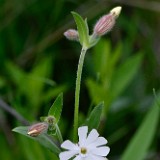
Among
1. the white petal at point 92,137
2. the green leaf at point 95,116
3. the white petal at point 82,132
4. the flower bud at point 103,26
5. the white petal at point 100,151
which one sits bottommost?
the white petal at point 100,151

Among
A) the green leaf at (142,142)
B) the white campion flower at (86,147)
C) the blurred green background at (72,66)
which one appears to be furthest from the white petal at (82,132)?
the blurred green background at (72,66)

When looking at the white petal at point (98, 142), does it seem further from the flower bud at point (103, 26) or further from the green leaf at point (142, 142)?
the green leaf at point (142, 142)

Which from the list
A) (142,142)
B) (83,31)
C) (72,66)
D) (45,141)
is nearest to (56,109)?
(45,141)

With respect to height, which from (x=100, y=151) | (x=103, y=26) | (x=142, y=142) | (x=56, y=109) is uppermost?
(x=103, y=26)

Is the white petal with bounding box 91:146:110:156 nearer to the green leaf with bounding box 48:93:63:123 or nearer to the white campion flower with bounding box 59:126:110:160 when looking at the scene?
the white campion flower with bounding box 59:126:110:160

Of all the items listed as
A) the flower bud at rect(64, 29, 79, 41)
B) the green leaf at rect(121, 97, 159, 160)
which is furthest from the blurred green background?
the flower bud at rect(64, 29, 79, 41)

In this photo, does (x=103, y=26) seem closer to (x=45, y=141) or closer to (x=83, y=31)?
(x=83, y=31)
